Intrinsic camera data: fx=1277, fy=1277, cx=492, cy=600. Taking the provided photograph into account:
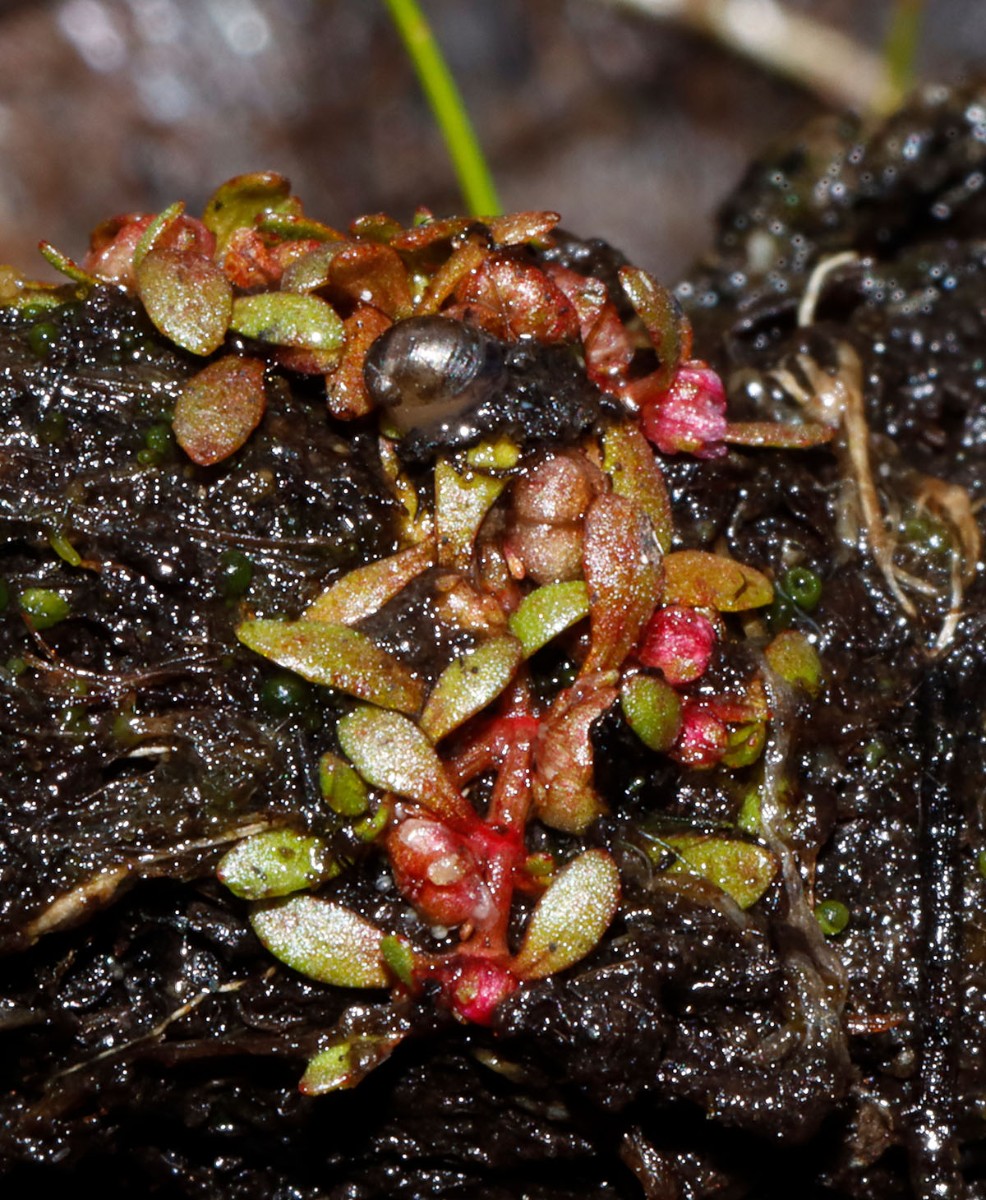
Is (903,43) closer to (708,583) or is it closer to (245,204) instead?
(245,204)

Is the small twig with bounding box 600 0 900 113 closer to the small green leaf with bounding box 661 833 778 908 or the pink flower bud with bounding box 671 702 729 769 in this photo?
the pink flower bud with bounding box 671 702 729 769

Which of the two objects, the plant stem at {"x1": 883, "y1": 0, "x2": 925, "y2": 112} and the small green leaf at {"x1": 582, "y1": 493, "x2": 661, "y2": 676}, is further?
the plant stem at {"x1": 883, "y1": 0, "x2": 925, "y2": 112}

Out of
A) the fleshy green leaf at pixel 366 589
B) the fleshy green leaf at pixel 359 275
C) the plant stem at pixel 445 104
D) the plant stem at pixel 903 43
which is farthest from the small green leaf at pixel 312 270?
the plant stem at pixel 903 43

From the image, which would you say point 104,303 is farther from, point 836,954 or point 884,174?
point 884,174

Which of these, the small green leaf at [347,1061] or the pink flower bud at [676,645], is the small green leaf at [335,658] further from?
the small green leaf at [347,1061]

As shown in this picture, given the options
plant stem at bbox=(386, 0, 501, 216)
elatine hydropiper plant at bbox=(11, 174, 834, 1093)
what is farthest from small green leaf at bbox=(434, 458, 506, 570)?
plant stem at bbox=(386, 0, 501, 216)

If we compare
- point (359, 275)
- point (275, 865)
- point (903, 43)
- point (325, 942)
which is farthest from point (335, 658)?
point (903, 43)
